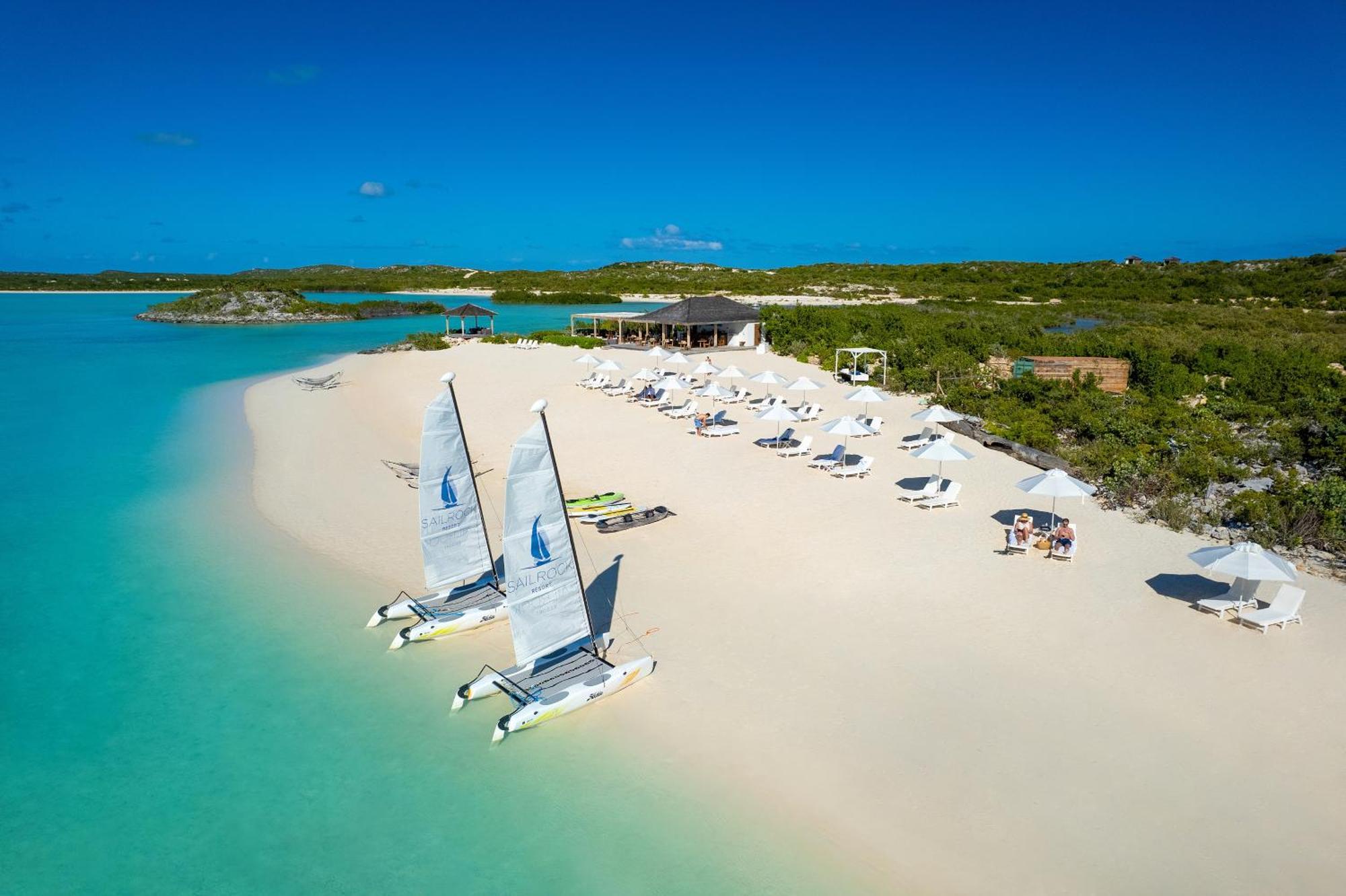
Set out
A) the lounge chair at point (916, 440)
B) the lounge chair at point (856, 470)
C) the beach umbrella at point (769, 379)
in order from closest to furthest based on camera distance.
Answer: the lounge chair at point (856, 470), the lounge chair at point (916, 440), the beach umbrella at point (769, 379)

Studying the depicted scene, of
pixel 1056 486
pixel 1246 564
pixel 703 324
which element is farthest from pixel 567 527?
pixel 703 324

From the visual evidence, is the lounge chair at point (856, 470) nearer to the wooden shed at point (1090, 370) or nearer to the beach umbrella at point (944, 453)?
the beach umbrella at point (944, 453)

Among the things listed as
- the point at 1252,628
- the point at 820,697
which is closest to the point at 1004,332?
the point at 1252,628

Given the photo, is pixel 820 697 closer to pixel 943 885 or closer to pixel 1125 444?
pixel 943 885

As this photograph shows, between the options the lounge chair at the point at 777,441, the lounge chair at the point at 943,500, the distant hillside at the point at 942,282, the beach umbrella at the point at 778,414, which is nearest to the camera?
the lounge chair at the point at 943,500

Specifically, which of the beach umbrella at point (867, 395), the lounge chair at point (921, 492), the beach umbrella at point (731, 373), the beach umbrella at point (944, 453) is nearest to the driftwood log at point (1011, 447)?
the beach umbrella at point (867, 395)

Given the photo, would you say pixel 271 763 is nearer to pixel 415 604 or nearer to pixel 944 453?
pixel 415 604

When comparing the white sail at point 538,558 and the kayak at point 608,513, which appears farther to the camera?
the kayak at point 608,513
